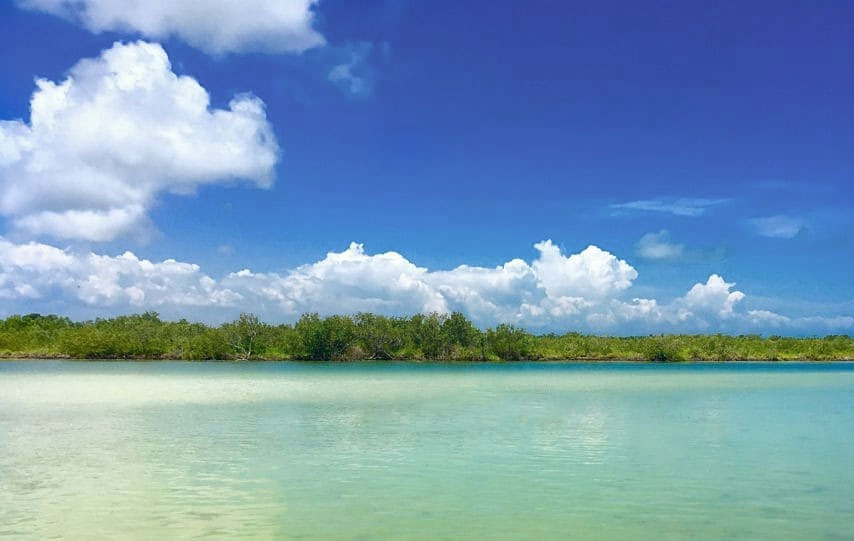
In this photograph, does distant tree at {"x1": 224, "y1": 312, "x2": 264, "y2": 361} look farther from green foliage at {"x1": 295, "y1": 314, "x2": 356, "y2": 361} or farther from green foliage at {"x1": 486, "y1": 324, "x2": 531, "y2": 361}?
green foliage at {"x1": 486, "y1": 324, "x2": 531, "y2": 361}

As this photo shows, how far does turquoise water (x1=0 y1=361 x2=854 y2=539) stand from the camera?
11.8 m

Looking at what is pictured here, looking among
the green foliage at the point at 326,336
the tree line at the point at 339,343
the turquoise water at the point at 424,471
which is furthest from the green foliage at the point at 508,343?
the turquoise water at the point at 424,471

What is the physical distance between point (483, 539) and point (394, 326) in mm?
94902

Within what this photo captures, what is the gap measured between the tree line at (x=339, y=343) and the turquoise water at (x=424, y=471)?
69.1m

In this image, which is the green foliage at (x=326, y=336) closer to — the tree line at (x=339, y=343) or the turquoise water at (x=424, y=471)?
the tree line at (x=339, y=343)

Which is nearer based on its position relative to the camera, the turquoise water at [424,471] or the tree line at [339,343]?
the turquoise water at [424,471]

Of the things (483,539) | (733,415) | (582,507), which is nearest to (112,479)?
(483,539)

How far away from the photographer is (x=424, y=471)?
16453 mm

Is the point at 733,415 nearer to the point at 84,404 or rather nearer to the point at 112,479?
the point at 112,479

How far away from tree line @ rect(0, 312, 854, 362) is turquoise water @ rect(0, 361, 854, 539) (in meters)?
69.1

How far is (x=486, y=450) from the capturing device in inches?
760

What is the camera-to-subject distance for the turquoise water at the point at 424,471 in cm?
1178

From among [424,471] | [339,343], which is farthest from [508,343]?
[424,471]

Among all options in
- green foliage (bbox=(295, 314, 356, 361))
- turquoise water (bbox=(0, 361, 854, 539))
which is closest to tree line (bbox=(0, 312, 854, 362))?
green foliage (bbox=(295, 314, 356, 361))
